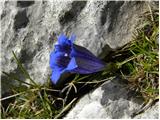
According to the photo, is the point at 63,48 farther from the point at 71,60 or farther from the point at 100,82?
the point at 100,82

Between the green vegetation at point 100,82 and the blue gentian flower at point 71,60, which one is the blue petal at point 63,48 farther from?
the green vegetation at point 100,82

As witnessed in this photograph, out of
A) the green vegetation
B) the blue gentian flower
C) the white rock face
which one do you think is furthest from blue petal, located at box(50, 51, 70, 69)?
the white rock face

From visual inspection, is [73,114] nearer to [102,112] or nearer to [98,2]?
[102,112]

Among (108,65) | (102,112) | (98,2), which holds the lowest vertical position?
(102,112)

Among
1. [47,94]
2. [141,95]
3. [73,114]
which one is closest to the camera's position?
[141,95]

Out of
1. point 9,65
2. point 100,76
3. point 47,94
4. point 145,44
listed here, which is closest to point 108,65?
point 100,76

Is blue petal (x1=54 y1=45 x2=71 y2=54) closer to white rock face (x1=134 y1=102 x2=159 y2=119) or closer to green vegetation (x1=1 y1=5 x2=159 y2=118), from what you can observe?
green vegetation (x1=1 y1=5 x2=159 y2=118)

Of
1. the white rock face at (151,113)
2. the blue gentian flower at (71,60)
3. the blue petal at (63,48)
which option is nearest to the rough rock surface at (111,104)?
the white rock face at (151,113)

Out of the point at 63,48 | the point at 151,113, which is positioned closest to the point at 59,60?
the point at 63,48
